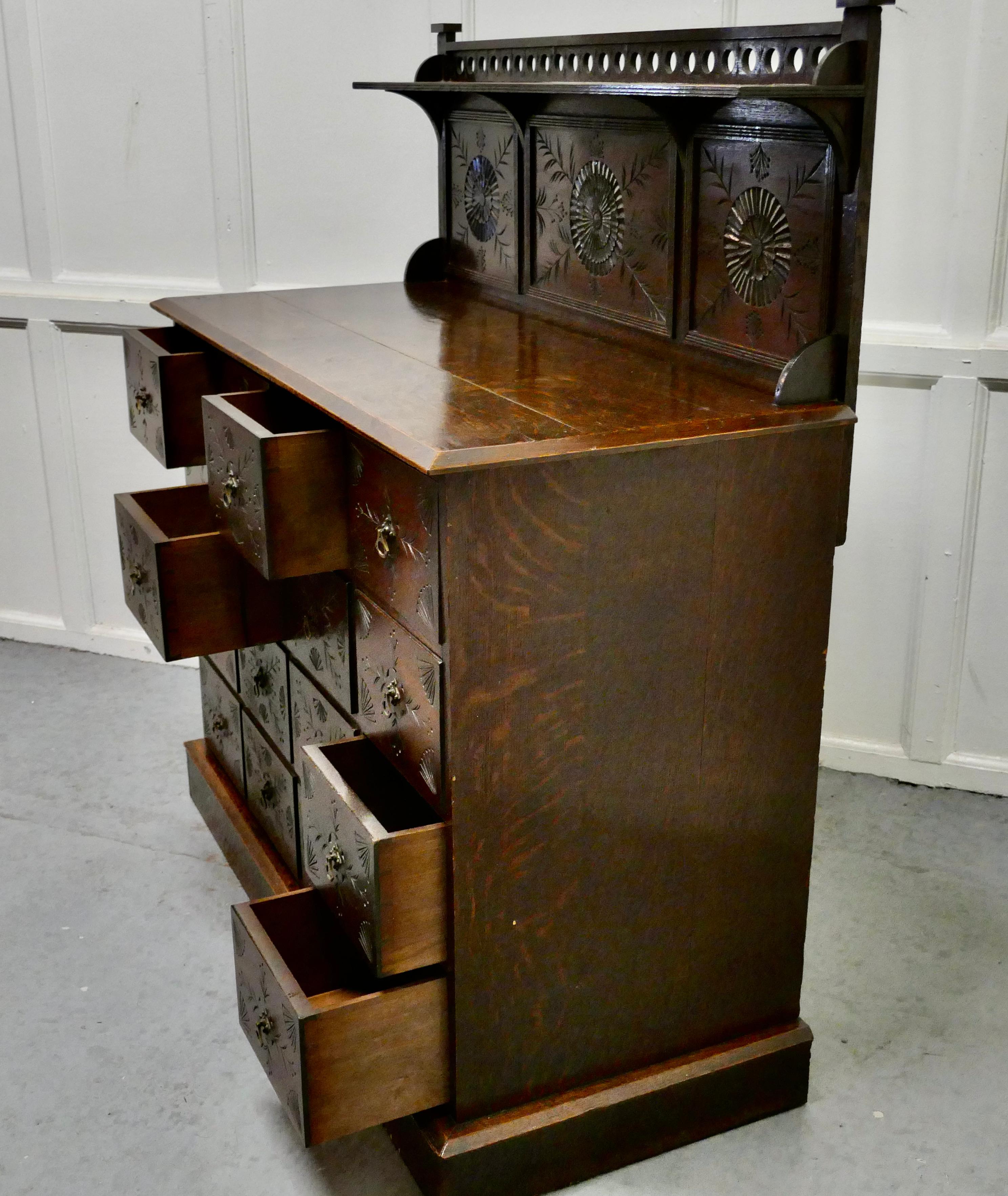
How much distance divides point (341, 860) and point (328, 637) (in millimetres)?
Answer: 433

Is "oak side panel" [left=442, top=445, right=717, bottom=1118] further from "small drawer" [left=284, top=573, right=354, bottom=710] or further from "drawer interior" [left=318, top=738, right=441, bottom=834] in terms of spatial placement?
"small drawer" [left=284, top=573, right=354, bottom=710]

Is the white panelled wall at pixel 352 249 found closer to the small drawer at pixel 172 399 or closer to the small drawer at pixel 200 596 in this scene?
the small drawer at pixel 172 399

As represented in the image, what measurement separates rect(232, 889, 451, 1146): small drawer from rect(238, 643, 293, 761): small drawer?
1.73 feet

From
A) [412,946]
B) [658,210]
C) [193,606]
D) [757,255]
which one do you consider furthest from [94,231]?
[412,946]

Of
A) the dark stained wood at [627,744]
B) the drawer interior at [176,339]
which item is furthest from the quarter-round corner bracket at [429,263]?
the dark stained wood at [627,744]

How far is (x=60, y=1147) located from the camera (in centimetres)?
190

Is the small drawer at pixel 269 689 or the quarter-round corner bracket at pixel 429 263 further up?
the quarter-round corner bracket at pixel 429 263

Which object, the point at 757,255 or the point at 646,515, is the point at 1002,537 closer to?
the point at 757,255

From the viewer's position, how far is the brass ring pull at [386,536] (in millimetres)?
1665

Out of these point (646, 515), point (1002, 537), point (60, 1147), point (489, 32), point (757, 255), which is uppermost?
point (489, 32)

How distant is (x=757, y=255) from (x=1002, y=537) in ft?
3.62

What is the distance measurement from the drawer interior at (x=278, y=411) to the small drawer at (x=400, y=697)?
34cm

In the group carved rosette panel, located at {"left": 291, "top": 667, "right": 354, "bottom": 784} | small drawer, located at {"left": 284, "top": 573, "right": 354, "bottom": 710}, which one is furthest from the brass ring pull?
carved rosette panel, located at {"left": 291, "top": 667, "right": 354, "bottom": 784}

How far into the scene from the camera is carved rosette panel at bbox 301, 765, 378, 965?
160 cm
